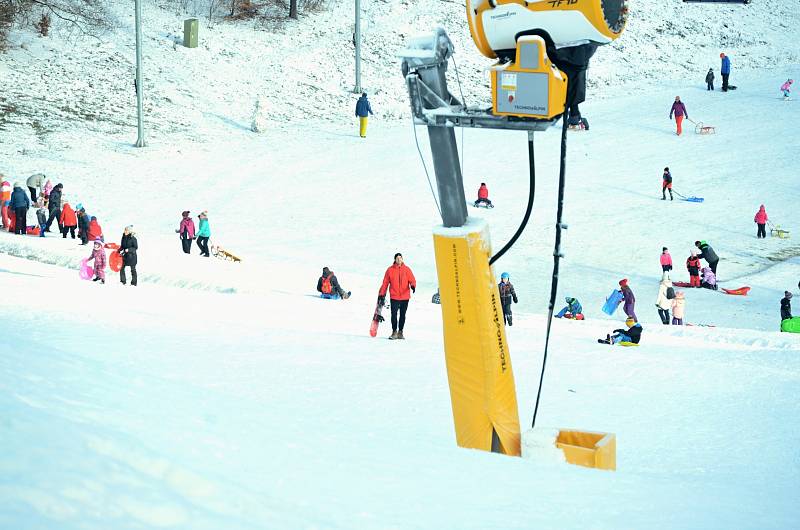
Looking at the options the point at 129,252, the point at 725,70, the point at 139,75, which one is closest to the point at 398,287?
the point at 129,252

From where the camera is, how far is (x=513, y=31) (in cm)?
724

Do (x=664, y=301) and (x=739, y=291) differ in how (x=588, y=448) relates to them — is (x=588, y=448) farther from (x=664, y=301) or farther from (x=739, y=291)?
(x=739, y=291)

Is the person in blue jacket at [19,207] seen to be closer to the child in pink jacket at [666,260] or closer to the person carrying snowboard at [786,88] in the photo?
the child in pink jacket at [666,260]

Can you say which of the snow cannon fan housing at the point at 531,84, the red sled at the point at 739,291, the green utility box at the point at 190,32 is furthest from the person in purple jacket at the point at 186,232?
the green utility box at the point at 190,32

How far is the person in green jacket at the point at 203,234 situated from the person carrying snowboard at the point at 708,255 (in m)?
10.00

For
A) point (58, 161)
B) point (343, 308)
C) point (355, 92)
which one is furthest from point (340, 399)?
point (355, 92)

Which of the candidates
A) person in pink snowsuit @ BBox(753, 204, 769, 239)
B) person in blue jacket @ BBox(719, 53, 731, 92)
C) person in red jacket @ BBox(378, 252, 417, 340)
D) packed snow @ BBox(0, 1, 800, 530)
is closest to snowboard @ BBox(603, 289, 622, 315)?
packed snow @ BBox(0, 1, 800, 530)

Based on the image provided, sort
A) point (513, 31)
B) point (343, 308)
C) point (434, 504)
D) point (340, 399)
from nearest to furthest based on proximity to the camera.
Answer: point (434, 504), point (513, 31), point (340, 399), point (343, 308)

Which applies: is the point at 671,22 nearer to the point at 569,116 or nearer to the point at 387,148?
the point at 387,148

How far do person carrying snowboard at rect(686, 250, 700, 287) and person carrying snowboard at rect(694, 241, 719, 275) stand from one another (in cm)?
32

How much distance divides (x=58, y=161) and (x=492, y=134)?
1261 centimetres

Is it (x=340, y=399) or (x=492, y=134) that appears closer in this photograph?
(x=340, y=399)

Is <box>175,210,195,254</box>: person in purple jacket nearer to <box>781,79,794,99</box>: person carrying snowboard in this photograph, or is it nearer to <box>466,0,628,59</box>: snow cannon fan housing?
<box>466,0,628,59</box>: snow cannon fan housing

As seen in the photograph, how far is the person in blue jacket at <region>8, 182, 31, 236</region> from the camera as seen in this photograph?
2064 centimetres
